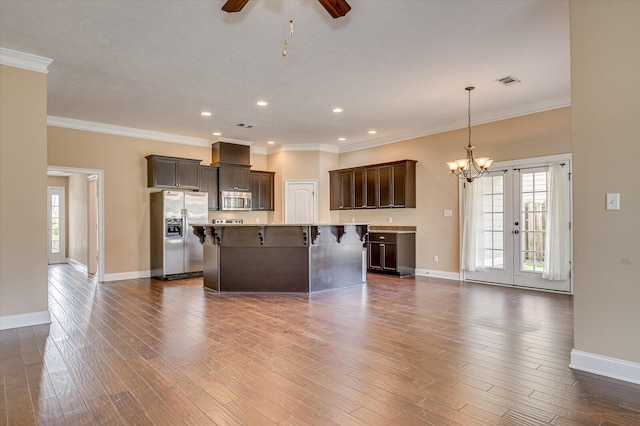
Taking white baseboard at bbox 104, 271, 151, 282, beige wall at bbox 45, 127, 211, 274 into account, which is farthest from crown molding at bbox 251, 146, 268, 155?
Result: white baseboard at bbox 104, 271, 151, 282

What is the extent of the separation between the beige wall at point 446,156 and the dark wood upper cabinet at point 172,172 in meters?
3.94

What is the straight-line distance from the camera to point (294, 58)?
4172 millimetres

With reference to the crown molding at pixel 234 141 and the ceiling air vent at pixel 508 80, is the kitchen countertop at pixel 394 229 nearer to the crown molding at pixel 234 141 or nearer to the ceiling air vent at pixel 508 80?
the ceiling air vent at pixel 508 80

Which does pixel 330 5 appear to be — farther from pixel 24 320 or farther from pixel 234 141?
pixel 234 141

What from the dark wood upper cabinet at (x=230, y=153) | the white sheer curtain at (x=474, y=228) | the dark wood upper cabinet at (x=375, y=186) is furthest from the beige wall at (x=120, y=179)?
the white sheer curtain at (x=474, y=228)

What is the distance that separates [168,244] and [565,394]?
258 inches

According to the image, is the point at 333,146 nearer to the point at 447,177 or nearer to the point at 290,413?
the point at 447,177

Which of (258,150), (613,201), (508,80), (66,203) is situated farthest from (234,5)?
(66,203)

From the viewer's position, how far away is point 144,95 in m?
5.34

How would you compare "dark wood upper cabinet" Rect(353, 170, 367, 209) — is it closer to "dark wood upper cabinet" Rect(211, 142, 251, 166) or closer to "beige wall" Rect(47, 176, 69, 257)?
"dark wood upper cabinet" Rect(211, 142, 251, 166)

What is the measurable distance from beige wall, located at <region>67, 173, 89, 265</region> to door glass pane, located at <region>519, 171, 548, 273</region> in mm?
8982

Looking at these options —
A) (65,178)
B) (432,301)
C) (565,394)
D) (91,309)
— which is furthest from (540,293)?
(65,178)

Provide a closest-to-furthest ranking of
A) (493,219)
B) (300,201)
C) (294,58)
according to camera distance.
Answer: (294,58) < (493,219) < (300,201)

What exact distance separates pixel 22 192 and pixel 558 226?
7108 mm
